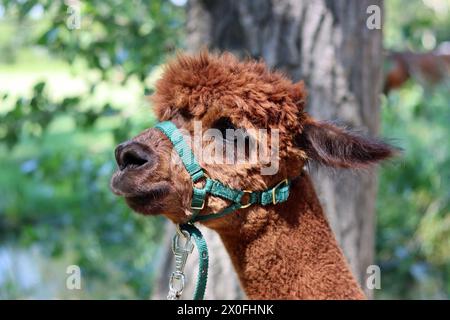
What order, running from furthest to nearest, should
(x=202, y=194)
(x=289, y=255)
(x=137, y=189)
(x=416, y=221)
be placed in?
(x=416, y=221), (x=289, y=255), (x=202, y=194), (x=137, y=189)

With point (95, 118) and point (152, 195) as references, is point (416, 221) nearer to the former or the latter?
point (95, 118)

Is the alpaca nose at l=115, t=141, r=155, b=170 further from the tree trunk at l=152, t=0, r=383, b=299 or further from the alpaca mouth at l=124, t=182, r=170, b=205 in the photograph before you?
the tree trunk at l=152, t=0, r=383, b=299

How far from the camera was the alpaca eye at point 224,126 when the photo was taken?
2.60 m

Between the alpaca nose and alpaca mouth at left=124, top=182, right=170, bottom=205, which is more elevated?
the alpaca nose

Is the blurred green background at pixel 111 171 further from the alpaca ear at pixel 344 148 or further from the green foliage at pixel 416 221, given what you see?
the alpaca ear at pixel 344 148

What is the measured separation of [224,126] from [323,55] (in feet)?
3.84

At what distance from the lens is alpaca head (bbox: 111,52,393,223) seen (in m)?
2.55

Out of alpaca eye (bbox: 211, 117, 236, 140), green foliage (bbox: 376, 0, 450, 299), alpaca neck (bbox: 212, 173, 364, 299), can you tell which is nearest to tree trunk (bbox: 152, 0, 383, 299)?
alpaca neck (bbox: 212, 173, 364, 299)

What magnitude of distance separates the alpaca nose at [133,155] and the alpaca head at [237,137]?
0.01 metres

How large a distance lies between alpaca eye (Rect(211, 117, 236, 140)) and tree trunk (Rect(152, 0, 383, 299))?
0.96 m

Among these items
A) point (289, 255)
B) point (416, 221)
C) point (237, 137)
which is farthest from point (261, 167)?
point (416, 221)

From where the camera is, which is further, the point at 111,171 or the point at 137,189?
the point at 111,171

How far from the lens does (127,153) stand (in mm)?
2457

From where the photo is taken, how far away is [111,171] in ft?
17.0
